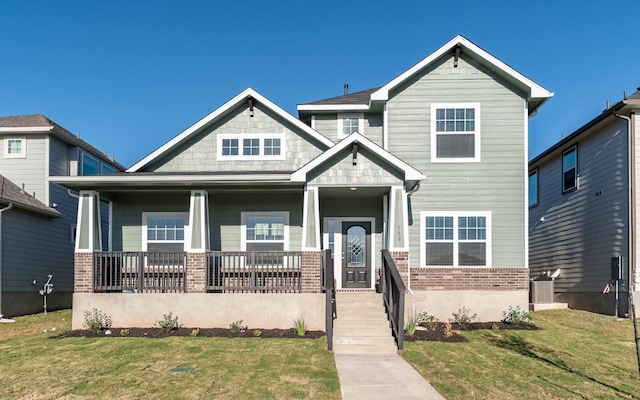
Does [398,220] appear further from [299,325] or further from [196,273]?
A: [196,273]

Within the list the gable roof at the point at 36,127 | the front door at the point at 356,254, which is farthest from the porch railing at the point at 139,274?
the gable roof at the point at 36,127

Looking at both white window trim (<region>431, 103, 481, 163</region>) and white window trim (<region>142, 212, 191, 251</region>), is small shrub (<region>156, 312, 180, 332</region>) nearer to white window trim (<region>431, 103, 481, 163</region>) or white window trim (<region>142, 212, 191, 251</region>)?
white window trim (<region>142, 212, 191, 251</region>)

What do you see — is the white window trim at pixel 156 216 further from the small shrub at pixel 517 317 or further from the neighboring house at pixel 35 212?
the small shrub at pixel 517 317

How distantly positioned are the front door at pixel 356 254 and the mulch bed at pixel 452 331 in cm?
237

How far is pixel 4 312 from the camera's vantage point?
14758 mm

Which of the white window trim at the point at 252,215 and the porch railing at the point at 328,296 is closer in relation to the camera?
the porch railing at the point at 328,296

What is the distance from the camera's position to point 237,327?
1104 centimetres

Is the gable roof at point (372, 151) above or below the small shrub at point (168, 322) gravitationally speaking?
above

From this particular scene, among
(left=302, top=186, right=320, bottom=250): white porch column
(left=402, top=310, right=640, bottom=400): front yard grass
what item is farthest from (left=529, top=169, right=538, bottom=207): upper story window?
(left=302, top=186, right=320, bottom=250): white porch column

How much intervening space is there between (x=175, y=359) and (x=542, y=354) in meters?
6.85

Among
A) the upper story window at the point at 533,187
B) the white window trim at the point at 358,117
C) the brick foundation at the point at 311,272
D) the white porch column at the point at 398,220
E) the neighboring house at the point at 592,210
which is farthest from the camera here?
the upper story window at the point at 533,187

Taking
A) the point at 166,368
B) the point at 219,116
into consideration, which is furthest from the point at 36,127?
the point at 166,368

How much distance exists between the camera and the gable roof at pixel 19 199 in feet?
49.9

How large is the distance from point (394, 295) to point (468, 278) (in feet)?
11.6
